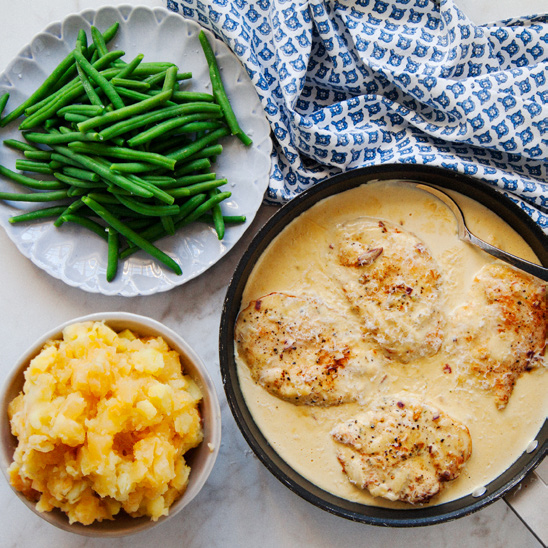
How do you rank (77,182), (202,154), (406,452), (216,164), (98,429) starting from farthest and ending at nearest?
1. (216,164)
2. (202,154)
3. (77,182)
4. (406,452)
5. (98,429)

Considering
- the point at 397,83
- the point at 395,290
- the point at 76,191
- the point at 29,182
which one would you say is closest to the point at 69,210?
the point at 76,191

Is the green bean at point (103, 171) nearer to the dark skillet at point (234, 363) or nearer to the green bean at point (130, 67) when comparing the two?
the green bean at point (130, 67)

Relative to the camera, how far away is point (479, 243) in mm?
2975

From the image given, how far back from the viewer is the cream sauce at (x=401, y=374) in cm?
295

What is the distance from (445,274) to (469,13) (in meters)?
1.69

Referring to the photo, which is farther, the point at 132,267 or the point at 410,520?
the point at 132,267

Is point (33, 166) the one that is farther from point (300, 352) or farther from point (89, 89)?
point (300, 352)

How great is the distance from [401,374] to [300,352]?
560mm

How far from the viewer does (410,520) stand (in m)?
2.82

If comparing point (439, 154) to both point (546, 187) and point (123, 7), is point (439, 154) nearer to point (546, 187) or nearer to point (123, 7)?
point (546, 187)

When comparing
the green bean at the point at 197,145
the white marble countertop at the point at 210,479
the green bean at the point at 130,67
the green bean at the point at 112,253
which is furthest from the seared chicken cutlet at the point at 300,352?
the green bean at the point at 130,67

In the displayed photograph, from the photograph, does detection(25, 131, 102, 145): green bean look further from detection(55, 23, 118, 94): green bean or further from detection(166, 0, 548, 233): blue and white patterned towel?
detection(166, 0, 548, 233): blue and white patterned towel

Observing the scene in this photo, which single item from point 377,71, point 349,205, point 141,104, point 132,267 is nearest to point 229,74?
point 141,104

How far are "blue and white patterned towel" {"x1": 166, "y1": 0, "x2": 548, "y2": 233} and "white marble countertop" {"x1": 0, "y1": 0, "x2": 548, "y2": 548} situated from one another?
0.40 meters
